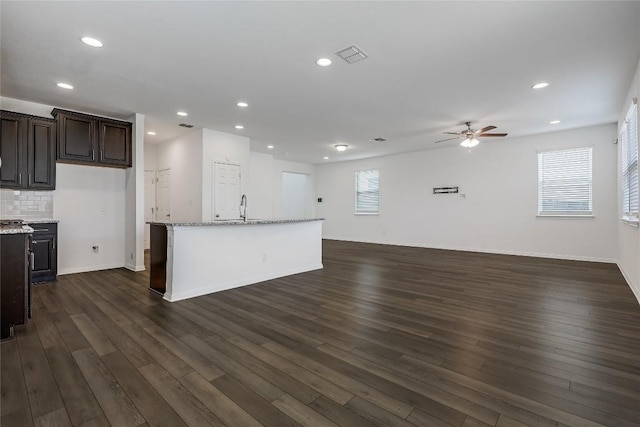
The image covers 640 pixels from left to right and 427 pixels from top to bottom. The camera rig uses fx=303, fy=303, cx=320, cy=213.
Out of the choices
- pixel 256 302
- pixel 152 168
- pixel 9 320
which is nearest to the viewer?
pixel 9 320

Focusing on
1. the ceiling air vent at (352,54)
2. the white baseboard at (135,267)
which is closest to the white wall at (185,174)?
the white baseboard at (135,267)

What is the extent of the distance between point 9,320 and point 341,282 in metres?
3.73

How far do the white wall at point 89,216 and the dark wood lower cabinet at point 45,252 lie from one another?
525 mm

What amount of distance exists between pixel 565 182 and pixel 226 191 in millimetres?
7602

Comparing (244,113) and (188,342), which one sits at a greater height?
(244,113)

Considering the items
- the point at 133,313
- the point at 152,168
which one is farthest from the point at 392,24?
the point at 152,168

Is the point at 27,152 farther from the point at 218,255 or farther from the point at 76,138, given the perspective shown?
the point at 218,255

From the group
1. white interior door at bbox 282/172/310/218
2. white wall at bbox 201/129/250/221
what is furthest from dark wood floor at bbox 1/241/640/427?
white interior door at bbox 282/172/310/218

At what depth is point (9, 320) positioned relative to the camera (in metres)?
2.68

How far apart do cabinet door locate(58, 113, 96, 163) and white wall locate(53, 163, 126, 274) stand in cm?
46

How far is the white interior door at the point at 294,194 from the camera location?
1245cm

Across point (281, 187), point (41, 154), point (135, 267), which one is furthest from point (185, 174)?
point (281, 187)

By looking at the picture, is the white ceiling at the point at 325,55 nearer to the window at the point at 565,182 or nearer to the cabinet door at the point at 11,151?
the cabinet door at the point at 11,151

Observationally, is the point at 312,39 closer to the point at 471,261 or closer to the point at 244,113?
the point at 244,113
